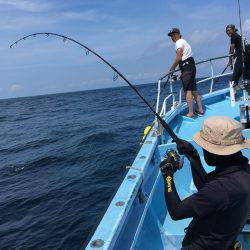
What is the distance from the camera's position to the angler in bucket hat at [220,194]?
197 centimetres

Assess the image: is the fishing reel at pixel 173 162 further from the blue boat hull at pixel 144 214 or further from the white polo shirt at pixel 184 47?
the white polo shirt at pixel 184 47

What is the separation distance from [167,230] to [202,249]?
1.45 metres

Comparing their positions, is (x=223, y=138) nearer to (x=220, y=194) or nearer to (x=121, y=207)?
(x=220, y=194)

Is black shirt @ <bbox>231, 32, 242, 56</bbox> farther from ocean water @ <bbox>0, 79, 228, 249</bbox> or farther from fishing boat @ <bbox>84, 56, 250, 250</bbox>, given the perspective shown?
ocean water @ <bbox>0, 79, 228, 249</bbox>

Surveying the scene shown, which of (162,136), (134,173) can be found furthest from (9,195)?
(134,173)

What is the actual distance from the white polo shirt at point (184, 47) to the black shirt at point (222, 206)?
478 cm

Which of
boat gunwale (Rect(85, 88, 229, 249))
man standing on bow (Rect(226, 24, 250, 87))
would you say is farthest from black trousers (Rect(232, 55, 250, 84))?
boat gunwale (Rect(85, 88, 229, 249))

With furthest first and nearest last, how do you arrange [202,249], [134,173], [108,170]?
[108,170] → [134,173] → [202,249]

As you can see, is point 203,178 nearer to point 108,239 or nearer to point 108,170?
point 108,239

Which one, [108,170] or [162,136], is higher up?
[162,136]

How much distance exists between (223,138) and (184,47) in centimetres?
486

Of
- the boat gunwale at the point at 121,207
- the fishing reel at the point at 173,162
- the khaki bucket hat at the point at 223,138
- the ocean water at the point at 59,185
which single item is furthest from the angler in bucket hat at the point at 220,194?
the ocean water at the point at 59,185

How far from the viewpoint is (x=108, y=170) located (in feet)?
34.5

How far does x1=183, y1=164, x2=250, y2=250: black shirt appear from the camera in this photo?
1.96 m
